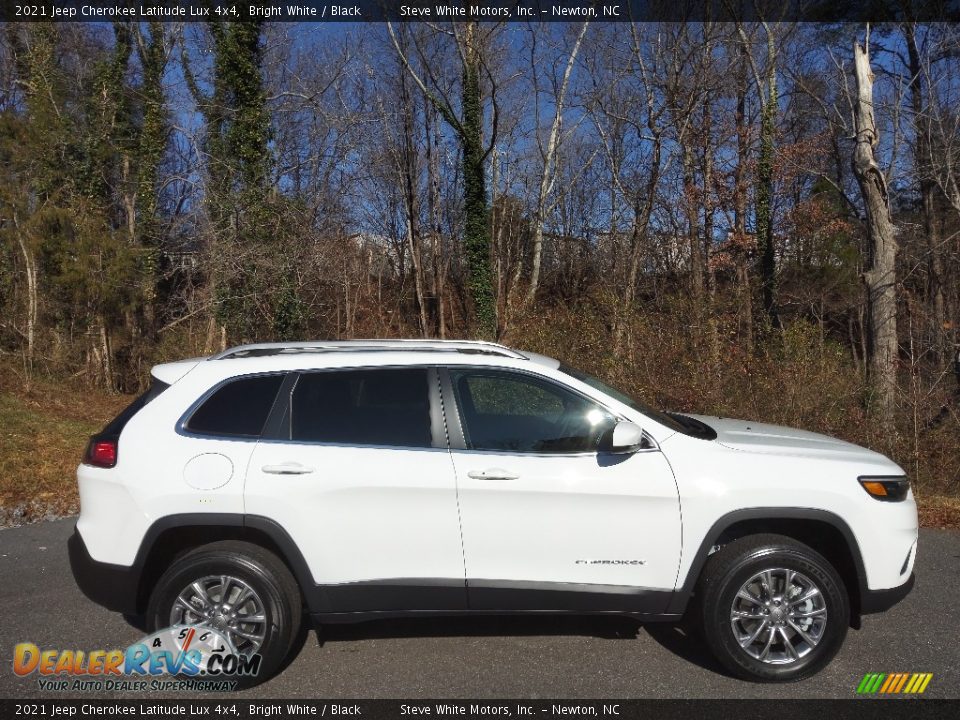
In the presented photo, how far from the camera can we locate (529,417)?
4027 millimetres

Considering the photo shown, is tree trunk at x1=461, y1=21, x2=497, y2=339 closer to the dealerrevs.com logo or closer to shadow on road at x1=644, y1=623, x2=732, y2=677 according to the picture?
shadow on road at x1=644, y1=623, x2=732, y2=677

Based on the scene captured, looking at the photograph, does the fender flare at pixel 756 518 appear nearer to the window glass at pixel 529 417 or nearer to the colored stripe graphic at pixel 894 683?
the colored stripe graphic at pixel 894 683

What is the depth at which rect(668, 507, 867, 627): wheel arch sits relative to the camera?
12.2ft

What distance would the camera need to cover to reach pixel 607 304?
13703 millimetres

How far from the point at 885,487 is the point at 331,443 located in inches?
115

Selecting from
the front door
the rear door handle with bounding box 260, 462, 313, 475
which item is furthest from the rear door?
the front door

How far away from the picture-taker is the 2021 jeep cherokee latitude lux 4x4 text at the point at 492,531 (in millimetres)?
3711

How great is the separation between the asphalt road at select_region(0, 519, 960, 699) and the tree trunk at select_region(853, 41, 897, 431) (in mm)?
8395

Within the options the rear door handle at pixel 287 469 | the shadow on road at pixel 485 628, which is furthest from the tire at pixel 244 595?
the shadow on road at pixel 485 628

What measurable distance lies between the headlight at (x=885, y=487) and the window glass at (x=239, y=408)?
3182mm

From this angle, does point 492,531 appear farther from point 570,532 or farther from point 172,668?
point 172,668

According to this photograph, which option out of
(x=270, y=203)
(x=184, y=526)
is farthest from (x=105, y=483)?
(x=270, y=203)

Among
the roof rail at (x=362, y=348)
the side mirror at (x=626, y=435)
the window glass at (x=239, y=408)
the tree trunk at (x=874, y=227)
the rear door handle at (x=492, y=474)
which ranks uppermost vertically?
the tree trunk at (x=874, y=227)
